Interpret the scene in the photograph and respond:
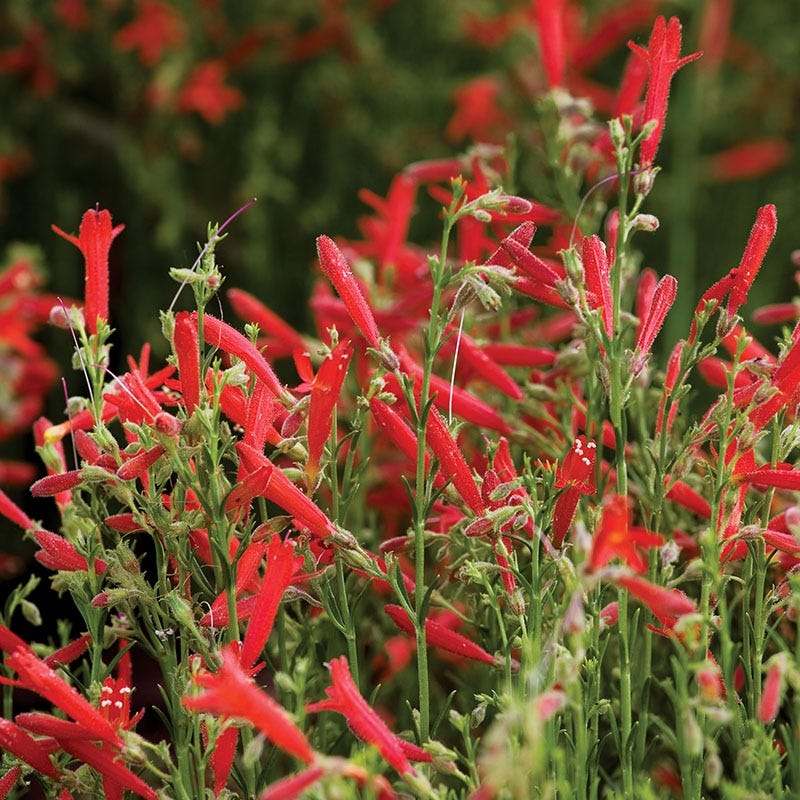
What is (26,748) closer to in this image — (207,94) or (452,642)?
(452,642)

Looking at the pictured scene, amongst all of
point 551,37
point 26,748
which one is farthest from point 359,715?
point 551,37

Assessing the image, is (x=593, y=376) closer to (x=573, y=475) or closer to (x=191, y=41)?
(x=573, y=475)

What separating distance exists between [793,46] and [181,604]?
350cm

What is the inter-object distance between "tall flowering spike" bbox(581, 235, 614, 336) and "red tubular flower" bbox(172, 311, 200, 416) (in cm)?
33

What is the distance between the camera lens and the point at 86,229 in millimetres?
1185

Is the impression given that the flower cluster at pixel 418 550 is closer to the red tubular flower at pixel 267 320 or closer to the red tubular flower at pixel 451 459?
the red tubular flower at pixel 451 459

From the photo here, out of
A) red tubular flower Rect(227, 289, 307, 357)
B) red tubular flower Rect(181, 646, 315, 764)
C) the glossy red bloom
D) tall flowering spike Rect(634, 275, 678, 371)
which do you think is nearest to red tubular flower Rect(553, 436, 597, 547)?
tall flowering spike Rect(634, 275, 678, 371)

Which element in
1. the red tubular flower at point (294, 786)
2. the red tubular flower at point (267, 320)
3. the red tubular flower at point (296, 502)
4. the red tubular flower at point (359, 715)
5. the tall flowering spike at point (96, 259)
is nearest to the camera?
the red tubular flower at point (294, 786)

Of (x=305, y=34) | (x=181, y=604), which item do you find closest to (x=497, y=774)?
(x=181, y=604)

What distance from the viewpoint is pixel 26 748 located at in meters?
1.08

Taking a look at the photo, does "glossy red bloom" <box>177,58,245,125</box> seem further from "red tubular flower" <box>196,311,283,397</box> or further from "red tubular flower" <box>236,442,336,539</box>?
"red tubular flower" <box>236,442,336,539</box>

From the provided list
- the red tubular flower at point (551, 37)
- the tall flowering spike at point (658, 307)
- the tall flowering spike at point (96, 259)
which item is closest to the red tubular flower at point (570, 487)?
the tall flowering spike at point (658, 307)

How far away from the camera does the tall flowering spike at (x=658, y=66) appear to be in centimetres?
112

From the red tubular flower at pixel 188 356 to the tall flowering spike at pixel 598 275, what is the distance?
1.08 ft
